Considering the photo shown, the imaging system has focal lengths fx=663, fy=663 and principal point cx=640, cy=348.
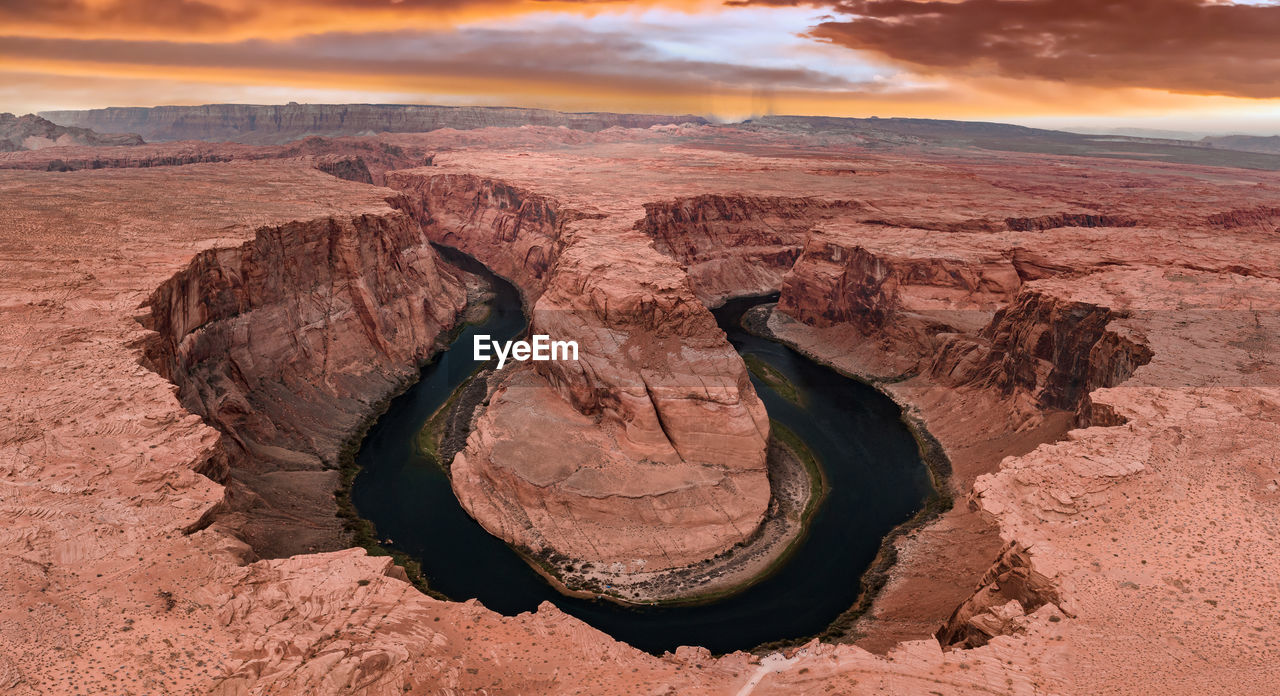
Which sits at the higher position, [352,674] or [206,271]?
[206,271]

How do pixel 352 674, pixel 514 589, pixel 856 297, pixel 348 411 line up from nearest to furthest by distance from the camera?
pixel 352 674 → pixel 514 589 → pixel 348 411 → pixel 856 297

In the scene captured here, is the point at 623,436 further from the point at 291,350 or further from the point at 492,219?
the point at 492,219

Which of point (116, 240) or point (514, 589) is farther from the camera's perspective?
point (116, 240)

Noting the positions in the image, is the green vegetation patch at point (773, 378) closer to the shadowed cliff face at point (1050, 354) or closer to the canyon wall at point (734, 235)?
the shadowed cliff face at point (1050, 354)

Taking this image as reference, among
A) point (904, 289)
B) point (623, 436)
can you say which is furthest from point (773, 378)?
point (623, 436)

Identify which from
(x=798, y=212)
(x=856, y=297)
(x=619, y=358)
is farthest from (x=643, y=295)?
(x=798, y=212)

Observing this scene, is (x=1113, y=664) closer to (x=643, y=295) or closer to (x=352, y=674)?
(x=352, y=674)

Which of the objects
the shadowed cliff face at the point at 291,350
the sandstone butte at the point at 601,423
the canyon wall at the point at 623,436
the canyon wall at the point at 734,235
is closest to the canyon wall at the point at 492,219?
the sandstone butte at the point at 601,423
